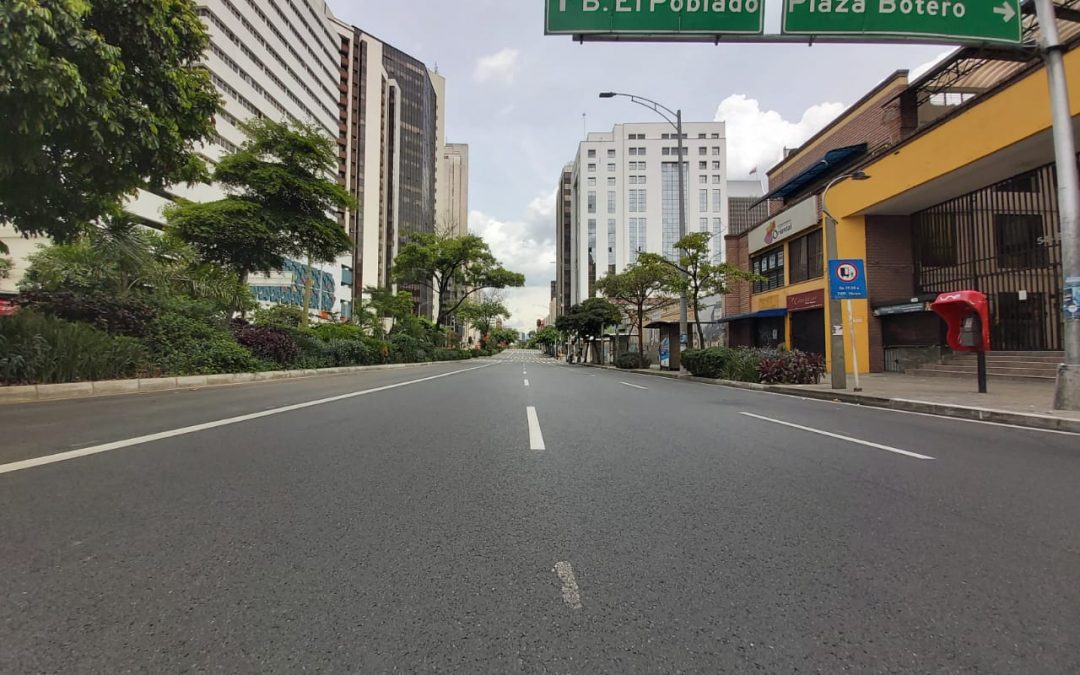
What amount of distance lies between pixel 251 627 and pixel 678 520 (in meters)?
2.20

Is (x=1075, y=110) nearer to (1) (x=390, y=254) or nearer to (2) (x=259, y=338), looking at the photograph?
(2) (x=259, y=338)

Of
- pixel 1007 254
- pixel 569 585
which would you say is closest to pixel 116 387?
pixel 569 585

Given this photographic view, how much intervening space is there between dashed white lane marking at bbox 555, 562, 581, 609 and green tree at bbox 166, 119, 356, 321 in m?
18.5

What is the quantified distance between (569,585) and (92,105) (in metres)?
8.97

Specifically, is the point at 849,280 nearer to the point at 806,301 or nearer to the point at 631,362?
the point at 806,301

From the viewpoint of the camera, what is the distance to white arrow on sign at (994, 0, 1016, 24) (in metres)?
8.23

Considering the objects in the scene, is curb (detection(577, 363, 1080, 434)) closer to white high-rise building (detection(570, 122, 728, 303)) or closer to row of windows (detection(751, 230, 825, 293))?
row of windows (detection(751, 230, 825, 293))

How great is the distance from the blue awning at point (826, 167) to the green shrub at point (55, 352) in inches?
977

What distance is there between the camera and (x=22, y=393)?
9.16 m

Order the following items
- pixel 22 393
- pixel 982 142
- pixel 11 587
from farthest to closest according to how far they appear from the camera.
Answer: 1. pixel 982 142
2. pixel 22 393
3. pixel 11 587

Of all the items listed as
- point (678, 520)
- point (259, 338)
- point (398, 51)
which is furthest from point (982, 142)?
point (398, 51)

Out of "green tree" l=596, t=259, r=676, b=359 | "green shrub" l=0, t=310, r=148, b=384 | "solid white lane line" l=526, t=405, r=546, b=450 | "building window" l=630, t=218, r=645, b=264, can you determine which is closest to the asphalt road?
"solid white lane line" l=526, t=405, r=546, b=450

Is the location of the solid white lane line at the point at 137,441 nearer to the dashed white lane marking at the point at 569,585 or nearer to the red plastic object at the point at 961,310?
the dashed white lane marking at the point at 569,585

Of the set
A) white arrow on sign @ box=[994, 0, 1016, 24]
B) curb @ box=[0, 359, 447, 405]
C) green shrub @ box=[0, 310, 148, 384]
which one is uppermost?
white arrow on sign @ box=[994, 0, 1016, 24]
